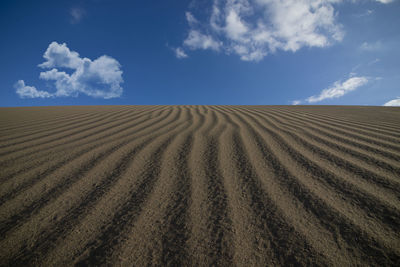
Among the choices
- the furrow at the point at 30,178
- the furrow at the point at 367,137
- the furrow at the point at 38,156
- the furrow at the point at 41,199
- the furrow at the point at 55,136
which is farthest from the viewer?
the furrow at the point at 55,136

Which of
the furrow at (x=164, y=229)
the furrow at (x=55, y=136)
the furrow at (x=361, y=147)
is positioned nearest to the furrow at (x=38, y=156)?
the furrow at (x=55, y=136)

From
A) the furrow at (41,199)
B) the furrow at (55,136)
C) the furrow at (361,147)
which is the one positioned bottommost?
the furrow at (41,199)

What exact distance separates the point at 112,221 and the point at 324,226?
101 centimetres

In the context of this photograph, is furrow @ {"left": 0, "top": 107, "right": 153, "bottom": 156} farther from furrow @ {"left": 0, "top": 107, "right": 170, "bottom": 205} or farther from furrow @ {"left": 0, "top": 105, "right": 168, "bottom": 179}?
furrow @ {"left": 0, "top": 107, "right": 170, "bottom": 205}

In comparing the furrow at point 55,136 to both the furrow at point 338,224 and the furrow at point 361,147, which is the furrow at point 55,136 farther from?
the furrow at point 361,147

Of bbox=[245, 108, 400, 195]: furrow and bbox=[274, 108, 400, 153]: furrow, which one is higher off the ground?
bbox=[274, 108, 400, 153]: furrow

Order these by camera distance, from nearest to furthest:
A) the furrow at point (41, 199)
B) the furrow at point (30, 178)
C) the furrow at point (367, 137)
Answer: the furrow at point (41, 199)
the furrow at point (30, 178)
the furrow at point (367, 137)

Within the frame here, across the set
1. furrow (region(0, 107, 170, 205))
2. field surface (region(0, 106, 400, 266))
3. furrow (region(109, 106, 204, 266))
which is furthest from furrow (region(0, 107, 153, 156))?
furrow (region(109, 106, 204, 266))

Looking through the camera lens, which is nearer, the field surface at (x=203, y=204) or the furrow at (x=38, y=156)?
the field surface at (x=203, y=204)

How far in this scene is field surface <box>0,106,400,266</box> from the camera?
0.73 meters

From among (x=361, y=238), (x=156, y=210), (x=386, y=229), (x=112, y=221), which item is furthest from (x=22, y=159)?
(x=386, y=229)

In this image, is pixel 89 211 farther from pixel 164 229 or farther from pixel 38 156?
pixel 38 156

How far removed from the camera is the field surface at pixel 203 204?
0.73 m

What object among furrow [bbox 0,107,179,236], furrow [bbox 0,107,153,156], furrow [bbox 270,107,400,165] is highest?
furrow [bbox 270,107,400,165]
